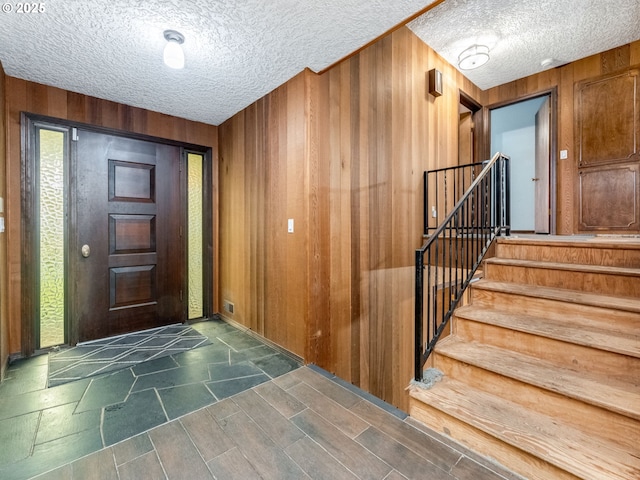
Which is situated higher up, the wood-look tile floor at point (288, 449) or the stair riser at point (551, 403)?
the stair riser at point (551, 403)

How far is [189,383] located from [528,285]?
275cm

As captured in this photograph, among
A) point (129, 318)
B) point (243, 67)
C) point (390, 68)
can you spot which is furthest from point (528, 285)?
point (129, 318)

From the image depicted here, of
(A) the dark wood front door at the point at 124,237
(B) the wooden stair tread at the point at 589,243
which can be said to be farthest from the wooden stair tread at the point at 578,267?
(A) the dark wood front door at the point at 124,237

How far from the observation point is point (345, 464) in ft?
4.62

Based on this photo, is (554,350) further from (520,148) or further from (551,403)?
(520,148)

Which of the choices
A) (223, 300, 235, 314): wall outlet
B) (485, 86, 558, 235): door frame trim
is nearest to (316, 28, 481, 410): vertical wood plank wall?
(223, 300, 235, 314): wall outlet

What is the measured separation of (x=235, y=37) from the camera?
2.04m

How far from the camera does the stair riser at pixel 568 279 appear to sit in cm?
198

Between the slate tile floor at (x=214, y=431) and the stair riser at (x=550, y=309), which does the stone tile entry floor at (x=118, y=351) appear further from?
the stair riser at (x=550, y=309)

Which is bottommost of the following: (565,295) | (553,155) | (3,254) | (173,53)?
(565,295)

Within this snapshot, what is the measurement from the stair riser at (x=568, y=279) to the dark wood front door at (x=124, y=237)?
3.40 meters

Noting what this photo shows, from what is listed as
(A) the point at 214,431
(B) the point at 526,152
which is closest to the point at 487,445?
(A) the point at 214,431

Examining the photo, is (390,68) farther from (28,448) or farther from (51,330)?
(51,330)

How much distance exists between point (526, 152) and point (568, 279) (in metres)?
3.74
